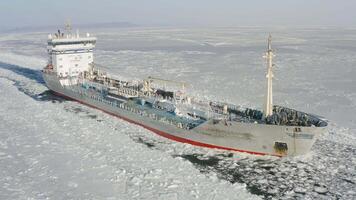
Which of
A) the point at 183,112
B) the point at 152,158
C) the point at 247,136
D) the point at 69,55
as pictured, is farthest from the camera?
the point at 69,55

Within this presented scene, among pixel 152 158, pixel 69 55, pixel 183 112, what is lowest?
pixel 152 158

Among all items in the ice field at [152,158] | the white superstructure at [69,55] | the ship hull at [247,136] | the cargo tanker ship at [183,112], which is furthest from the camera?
the white superstructure at [69,55]

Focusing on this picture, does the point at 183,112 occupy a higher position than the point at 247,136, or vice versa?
the point at 183,112

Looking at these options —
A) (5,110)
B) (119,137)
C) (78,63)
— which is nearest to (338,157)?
(119,137)

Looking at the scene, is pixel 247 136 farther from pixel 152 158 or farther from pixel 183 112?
pixel 183 112

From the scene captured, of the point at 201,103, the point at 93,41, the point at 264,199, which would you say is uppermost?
the point at 93,41

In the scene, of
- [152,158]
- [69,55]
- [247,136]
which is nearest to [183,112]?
A: [247,136]

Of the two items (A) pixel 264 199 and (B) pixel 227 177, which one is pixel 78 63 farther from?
(A) pixel 264 199

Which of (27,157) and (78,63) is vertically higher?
(78,63)

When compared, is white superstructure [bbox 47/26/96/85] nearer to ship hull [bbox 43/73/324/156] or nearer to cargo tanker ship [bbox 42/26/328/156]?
cargo tanker ship [bbox 42/26/328/156]

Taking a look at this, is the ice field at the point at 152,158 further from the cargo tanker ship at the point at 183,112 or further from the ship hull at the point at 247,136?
the cargo tanker ship at the point at 183,112

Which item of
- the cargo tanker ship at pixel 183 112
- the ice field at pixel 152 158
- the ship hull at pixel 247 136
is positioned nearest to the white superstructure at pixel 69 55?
the cargo tanker ship at pixel 183 112
